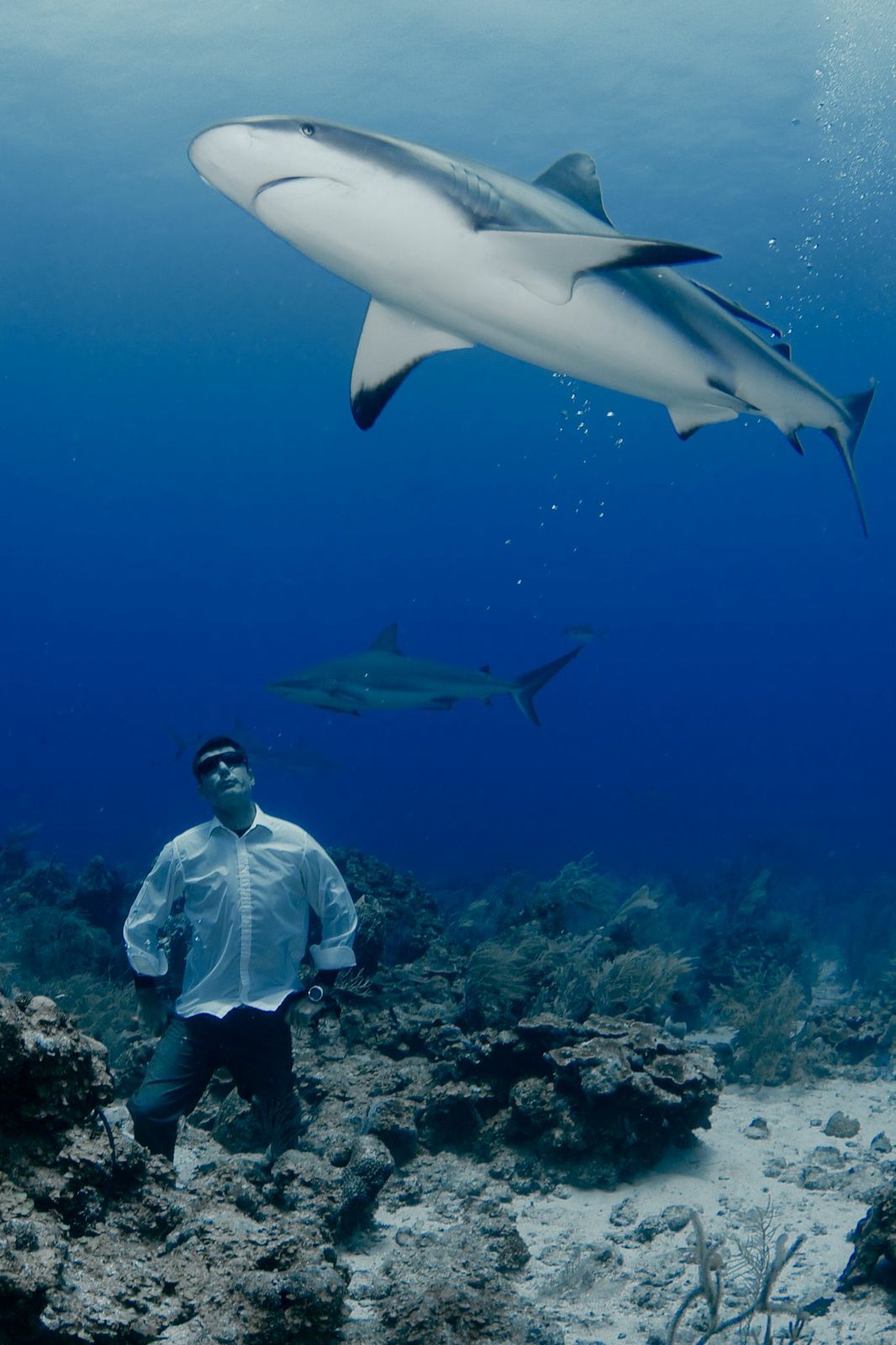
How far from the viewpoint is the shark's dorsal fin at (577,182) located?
431 cm

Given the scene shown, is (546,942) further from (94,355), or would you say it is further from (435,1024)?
(94,355)

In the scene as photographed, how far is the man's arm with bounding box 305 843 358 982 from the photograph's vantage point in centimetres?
486

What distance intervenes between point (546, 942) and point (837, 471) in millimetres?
117003

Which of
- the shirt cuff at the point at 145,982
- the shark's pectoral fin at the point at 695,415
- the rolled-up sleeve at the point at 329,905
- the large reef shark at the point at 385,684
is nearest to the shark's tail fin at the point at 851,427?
the shark's pectoral fin at the point at 695,415

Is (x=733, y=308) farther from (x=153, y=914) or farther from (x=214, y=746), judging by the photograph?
(x=153, y=914)

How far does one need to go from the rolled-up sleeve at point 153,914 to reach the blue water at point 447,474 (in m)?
21.1

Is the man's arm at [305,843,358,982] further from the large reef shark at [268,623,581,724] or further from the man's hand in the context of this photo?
the large reef shark at [268,623,581,724]

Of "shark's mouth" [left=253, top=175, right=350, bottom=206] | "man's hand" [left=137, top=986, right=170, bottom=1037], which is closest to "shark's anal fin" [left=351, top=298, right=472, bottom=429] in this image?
"shark's mouth" [left=253, top=175, right=350, bottom=206]

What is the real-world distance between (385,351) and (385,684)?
899 cm

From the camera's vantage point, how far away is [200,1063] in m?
4.72

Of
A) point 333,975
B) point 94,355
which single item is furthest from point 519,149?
point 94,355

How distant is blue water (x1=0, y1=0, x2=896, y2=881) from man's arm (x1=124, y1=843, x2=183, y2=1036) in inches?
830

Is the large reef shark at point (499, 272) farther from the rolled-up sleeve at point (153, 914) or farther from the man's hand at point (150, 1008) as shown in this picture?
the man's hand at point (150, 1008)

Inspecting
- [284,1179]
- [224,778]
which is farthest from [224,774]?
[284,1179]
